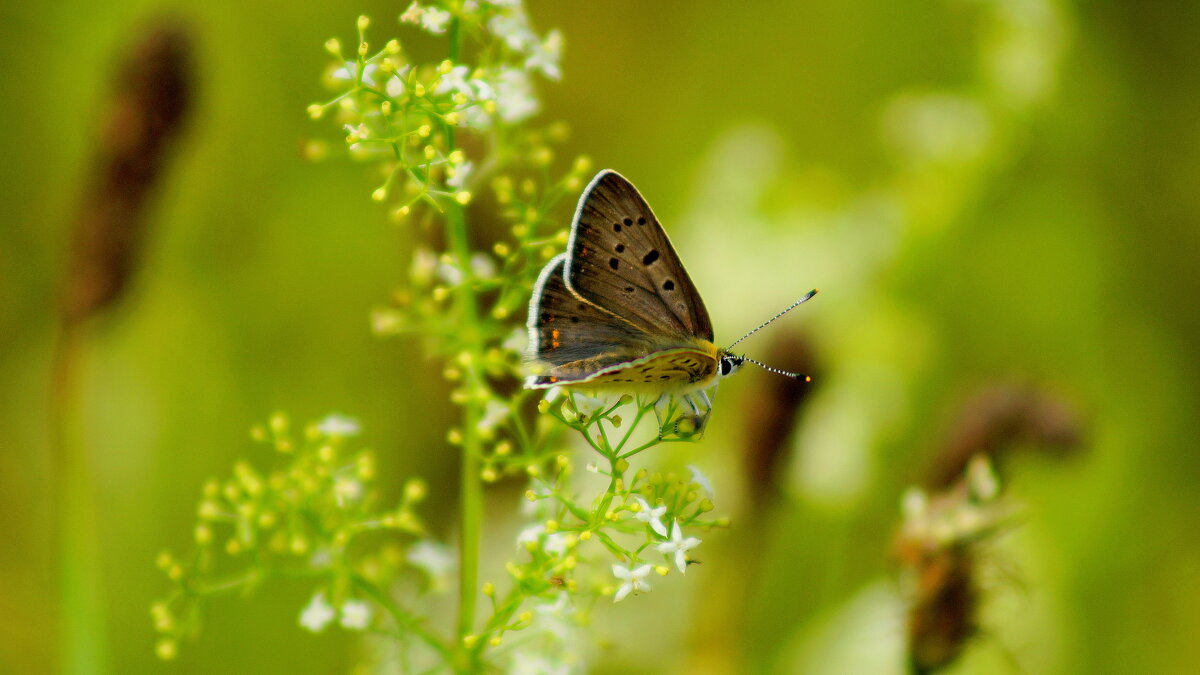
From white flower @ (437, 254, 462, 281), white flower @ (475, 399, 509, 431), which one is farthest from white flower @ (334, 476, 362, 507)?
white flower @ (437, 254, 462, 281)

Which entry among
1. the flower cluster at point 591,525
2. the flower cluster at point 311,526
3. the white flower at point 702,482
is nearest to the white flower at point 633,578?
the flower cluster at point 591,525

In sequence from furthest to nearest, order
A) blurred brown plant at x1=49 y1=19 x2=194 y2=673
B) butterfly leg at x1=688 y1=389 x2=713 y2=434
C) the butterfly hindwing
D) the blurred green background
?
the blurred green background < blurred brown plant at x1=49 y1=19 x2=194 y2=673 < butterfly leg at x1=688 y1=389 x2=713 y2=434 < the butterfly hindwing

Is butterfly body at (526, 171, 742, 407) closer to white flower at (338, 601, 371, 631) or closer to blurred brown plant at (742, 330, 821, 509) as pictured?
white flower at (338, 601, 371, 631)

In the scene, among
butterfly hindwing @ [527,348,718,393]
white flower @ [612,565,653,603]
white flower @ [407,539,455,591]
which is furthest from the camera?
white flower @ [407,539,455,591]

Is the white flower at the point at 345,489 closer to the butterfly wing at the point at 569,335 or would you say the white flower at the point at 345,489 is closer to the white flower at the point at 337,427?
the white flower at the point at 337,427

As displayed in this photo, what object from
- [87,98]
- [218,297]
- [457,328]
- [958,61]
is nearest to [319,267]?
[218,297]

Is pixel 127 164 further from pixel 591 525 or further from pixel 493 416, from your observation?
pixel 591 525

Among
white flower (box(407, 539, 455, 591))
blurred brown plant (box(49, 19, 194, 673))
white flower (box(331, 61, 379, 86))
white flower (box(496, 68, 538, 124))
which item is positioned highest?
blurred brown plant (box(49, 19, 194, 673))

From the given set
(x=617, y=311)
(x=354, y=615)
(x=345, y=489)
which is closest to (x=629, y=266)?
(x=617, y=311)
